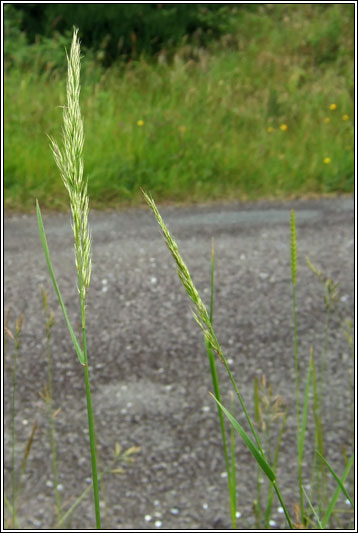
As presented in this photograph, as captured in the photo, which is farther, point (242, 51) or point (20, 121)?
point (242, 51)

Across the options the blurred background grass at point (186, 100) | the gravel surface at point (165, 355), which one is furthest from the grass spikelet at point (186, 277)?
the blurred background grass at point (186, 100)

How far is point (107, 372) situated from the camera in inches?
120

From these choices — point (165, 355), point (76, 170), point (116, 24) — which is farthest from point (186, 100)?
point (76, 170)

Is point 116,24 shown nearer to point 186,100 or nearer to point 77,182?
point 186,100

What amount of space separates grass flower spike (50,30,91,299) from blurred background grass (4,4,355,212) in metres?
3.33

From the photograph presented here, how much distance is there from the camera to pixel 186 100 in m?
5.87

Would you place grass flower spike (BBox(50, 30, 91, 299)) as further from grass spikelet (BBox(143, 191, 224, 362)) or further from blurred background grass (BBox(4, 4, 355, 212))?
blurred background grass (BBox(4, 4, 355, 212))

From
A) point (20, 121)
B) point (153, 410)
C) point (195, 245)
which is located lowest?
point (153, 410)

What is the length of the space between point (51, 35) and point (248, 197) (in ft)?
9.84

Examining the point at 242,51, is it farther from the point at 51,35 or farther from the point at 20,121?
the point at 20,121

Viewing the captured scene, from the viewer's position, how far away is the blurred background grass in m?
4.93

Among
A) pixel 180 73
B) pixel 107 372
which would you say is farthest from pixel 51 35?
pixel 107 372

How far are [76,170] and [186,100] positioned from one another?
17.8 feet

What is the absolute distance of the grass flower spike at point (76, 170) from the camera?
582mm
